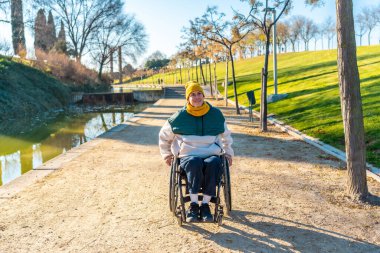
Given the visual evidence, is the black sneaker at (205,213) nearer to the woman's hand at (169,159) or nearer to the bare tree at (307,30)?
the woman's hand at (169,159)

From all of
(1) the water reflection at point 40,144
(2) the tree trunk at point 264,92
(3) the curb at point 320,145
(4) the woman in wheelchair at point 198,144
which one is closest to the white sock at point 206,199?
(4) the woman in wheelchair at point 198,144

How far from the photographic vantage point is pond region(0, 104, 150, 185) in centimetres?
880

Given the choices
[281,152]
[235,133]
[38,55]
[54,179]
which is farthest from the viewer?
[38,55]

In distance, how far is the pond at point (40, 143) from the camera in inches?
346

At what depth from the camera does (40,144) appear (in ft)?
38.9

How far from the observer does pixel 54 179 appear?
20.6 feet

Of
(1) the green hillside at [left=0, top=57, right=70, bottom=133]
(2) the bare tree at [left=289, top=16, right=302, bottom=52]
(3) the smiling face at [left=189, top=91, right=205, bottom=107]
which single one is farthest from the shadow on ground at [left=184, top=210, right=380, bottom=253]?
(2) the bare tree at [left=289, top=16, right=302, bottom=52]

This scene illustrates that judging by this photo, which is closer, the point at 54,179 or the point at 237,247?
the point at 237,247

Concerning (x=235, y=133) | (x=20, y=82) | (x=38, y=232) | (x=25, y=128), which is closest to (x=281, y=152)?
(x=235, y=133)

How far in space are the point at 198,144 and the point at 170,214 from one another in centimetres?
96

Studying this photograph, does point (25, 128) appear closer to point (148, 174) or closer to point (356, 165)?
point (148, 174)

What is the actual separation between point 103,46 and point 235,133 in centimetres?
3650

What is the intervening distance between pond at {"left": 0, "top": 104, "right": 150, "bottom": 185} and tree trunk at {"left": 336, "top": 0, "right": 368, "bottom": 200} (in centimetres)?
593

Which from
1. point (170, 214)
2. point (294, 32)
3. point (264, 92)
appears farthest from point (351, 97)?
point (294, 32)
